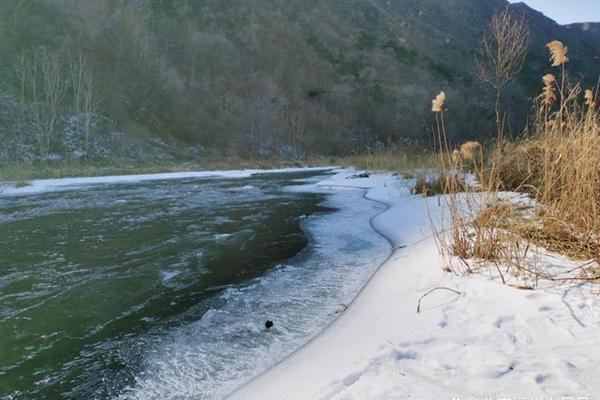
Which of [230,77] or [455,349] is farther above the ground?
[230,77]

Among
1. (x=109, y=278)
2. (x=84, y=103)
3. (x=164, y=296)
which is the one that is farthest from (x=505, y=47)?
(x=84, y=103)

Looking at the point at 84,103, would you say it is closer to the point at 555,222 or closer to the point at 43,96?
the point at 43,96

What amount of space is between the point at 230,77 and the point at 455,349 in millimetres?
48687

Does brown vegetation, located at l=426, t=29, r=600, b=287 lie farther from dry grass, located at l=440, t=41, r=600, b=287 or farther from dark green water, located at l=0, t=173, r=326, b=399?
dark green water, located at l=0, t=173, r=326, b=399

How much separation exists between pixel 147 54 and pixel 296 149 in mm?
15776

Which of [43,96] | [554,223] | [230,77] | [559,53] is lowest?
[554,223]

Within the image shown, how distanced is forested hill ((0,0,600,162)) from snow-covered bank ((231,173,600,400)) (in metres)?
20.6

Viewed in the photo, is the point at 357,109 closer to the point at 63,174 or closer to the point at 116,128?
the point at 116,128

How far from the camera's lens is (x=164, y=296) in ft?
11.7

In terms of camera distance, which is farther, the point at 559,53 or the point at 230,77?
the point at 230,77

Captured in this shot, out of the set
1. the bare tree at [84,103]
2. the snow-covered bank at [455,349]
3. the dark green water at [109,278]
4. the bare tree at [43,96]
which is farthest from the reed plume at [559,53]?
the bare tree at [84,103]

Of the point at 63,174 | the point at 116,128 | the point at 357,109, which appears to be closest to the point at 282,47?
the point at 357,109

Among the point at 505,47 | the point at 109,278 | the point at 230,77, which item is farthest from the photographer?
the point at 230,77

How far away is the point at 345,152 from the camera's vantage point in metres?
45.8
